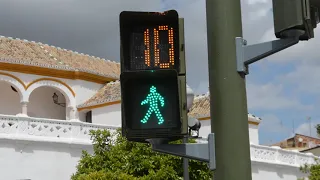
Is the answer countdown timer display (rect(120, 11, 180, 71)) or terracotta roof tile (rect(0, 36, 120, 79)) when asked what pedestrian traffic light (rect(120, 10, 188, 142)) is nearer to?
countdown timer display (rect(120, 11, 180, 71))

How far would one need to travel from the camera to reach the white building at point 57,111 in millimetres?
18594

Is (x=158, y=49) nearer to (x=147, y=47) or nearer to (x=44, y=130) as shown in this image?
(x=147, y=47)

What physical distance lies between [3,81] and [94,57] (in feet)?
22.7

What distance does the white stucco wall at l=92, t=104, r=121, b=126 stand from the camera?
25500mm

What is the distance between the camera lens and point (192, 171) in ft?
41.6

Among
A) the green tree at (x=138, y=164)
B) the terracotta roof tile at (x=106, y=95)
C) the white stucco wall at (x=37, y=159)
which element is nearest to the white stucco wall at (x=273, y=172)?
the terracotta roof tile at (x=106, y=95)

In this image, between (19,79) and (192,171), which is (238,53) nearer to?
(192,171)

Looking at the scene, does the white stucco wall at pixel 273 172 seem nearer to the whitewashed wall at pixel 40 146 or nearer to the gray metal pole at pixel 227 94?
the whitewashed wall at pixel 40 146

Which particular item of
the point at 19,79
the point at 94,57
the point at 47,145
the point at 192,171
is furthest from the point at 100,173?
the point at 94,57

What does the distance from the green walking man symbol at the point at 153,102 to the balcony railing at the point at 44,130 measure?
1558 centimetres

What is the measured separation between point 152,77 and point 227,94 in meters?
0.46

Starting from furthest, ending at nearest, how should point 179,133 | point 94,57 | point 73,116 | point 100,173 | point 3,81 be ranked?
1. point 94,57
2. point 73,116
3. point 3,81
4. point 100,173
5. point 179,133

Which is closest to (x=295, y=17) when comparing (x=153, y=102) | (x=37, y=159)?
(x=153, y=102)

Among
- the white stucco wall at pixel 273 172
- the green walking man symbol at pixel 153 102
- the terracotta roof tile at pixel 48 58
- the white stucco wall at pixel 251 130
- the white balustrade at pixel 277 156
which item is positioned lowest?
the white stucco wall at pixel 273 172
